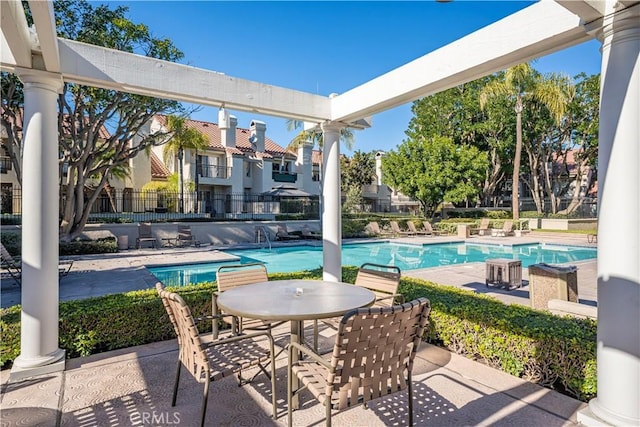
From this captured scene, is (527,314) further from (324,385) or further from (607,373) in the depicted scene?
(324,385)

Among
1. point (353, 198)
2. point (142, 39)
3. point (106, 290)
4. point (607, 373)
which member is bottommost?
point (106, 290)

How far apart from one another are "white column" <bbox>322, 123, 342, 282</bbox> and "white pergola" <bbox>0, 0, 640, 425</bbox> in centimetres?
2

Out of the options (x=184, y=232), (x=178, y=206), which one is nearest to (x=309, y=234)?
(x=184, y=232)

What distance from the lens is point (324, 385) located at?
8.01 feet

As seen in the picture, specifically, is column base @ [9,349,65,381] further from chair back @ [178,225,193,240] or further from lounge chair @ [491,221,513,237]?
lounge chair @ [491,221,513,237]

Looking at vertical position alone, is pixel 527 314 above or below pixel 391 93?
below

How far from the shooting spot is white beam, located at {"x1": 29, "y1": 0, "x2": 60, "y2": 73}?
8.59 feet

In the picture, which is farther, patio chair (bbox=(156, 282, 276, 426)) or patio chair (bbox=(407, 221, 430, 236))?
patio chair (bbox=(407, 221, 430, 236))

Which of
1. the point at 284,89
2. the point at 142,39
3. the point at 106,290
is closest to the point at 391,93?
the point at 284,89

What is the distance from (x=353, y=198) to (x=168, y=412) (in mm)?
24940

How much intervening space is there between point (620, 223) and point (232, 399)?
131 inches

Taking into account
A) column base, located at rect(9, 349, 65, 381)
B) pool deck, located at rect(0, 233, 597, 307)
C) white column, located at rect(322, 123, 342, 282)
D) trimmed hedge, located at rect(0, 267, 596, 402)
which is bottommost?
pool deck, located at rect(0, 233, 597, 307)

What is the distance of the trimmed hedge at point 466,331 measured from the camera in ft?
10.7

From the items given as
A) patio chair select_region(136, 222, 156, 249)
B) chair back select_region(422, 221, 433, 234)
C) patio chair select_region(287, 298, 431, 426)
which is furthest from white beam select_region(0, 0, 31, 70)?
chair back select_region(422, 221, 433, 234)
